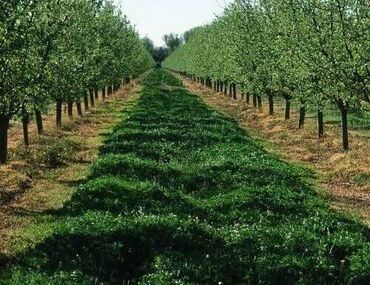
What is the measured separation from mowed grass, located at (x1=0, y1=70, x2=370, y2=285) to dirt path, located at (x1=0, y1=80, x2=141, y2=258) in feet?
4.45

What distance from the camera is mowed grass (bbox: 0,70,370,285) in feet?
48.5

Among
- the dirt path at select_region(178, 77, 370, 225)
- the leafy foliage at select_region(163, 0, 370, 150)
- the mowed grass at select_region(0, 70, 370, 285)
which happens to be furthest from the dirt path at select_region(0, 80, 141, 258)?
the leafy foliage at select_region(163, 0, 370, 150)

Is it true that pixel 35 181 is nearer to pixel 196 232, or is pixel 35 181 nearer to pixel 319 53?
pixel 196 232

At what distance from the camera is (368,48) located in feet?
89.2

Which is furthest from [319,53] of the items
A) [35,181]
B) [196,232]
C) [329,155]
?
[196,232]

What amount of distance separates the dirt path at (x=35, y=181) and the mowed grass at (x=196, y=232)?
4.45 feet

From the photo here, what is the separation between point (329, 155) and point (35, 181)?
1761 cm

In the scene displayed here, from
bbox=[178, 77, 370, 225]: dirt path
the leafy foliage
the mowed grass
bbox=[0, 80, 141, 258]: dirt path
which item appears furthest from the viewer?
the leafy foliage

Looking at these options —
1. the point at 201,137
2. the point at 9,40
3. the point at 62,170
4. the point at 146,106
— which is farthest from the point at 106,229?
the point at 146,106

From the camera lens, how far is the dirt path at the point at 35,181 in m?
19.5

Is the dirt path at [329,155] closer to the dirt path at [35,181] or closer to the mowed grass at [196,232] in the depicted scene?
the mowed grass at [196,232]

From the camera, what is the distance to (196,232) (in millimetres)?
17516

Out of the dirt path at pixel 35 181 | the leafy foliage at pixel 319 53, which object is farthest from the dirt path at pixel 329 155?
the dirt path at pixel 35 181

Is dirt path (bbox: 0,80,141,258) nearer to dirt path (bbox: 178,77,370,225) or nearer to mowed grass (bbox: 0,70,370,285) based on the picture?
mowed grass (bbox: 0,70,370,285)
